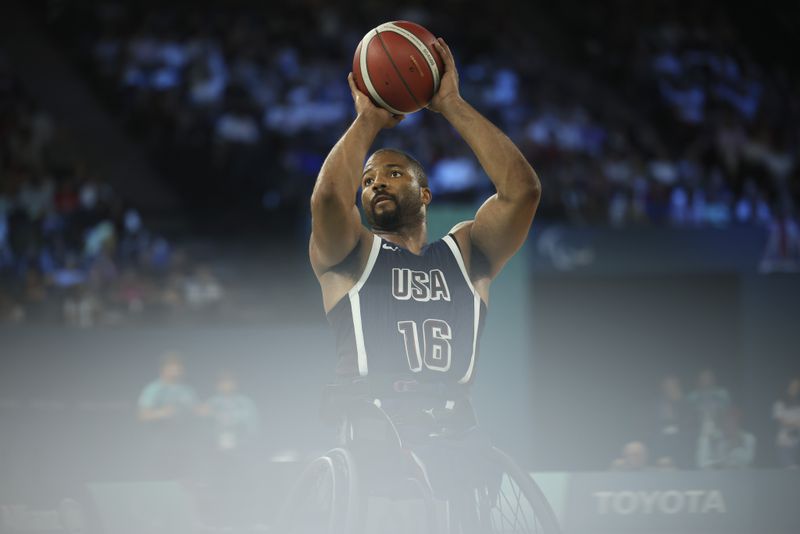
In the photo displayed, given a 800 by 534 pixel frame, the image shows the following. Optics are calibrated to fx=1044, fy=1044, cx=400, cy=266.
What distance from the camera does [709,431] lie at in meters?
8.98

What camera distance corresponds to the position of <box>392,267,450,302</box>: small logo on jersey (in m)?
3.80

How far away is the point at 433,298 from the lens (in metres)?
3.83

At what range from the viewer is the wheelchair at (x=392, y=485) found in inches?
136

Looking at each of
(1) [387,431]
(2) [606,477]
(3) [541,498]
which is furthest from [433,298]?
(2) [606,477]

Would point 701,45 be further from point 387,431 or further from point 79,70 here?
point 387,431

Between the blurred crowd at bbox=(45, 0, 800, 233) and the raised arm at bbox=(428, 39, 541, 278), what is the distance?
7.01 meters

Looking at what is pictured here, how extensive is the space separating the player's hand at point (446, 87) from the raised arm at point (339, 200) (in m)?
0.29

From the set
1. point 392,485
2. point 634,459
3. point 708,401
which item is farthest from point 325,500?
point 708,401

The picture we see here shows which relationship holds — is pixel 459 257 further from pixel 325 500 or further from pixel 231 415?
pixel 231 415

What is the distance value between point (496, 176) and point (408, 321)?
0.64 metres

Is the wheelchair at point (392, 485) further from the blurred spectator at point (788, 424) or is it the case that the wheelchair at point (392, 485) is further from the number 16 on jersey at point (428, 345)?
the blurred spectator at point (788, 424)

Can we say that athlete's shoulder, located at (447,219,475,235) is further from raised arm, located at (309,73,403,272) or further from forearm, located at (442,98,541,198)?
raised arm, located at (309,73,403,272)

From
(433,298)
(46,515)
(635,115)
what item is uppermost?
(635,115)

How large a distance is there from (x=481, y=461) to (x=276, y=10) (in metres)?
13.1
